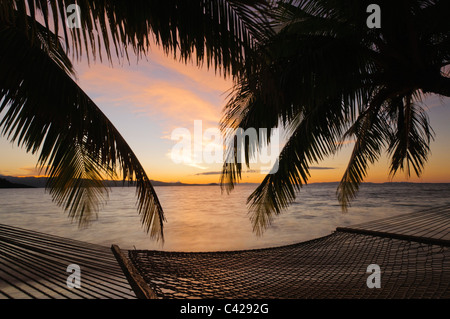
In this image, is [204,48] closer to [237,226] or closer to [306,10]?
[306,10]

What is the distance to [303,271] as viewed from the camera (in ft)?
Result: 7.43

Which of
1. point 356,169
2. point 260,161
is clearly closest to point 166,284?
point 260,161

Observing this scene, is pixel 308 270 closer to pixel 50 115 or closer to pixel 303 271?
pixel 303 271

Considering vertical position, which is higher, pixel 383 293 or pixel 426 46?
pixel 426 46

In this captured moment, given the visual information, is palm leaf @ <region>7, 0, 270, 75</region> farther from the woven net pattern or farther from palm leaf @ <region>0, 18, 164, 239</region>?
the woven net pattern

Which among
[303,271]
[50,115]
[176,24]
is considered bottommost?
[303,271]

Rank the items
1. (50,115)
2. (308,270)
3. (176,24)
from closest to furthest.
→ (176,24) → (50,115) → (308,270)

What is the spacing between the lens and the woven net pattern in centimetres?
163

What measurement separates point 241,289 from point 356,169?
1891mm

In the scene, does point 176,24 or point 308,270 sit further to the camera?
point 308,270

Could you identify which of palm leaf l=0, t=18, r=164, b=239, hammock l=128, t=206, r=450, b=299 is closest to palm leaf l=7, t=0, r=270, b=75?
palm leaf l=0, t=18, r=164, b=239

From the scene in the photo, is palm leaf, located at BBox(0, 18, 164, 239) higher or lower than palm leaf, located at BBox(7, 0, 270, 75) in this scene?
lower

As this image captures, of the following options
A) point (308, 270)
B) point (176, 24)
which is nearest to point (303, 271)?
point (308, 270)
